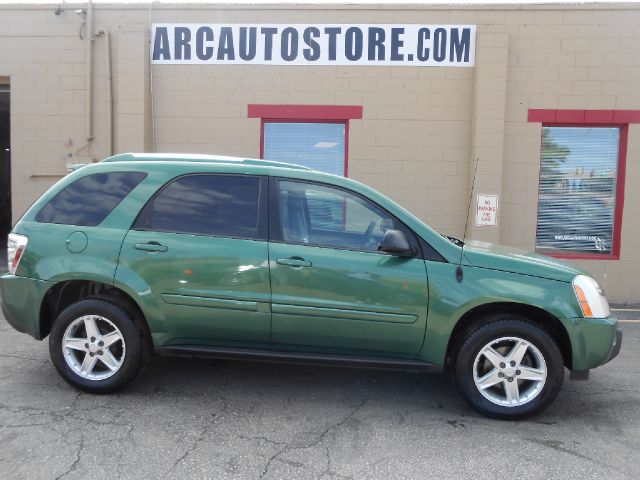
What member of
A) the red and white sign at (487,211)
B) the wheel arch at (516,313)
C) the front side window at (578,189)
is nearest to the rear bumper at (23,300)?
the wheel arch at (516,313)

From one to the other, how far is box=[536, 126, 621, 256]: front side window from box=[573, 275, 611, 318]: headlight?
4.88 m

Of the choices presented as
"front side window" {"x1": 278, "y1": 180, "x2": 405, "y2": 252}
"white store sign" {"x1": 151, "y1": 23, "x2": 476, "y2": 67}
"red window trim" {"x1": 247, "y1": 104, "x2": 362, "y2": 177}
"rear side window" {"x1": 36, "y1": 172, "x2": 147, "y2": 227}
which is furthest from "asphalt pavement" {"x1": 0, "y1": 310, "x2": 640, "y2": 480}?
"white store sign" {"x1": 151, "y1": 23, "x2": 476, "y2": 67}

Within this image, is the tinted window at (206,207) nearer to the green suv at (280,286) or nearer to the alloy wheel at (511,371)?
the green suv at (280,286)

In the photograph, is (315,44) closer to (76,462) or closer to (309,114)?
(309,114)

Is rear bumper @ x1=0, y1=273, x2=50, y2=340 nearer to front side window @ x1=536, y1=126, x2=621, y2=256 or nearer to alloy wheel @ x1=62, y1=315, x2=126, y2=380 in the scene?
alloy wheel @ x1=62, y1=315, x2=126, y2=380

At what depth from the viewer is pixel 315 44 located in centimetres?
841

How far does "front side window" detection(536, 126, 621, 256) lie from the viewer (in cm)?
832

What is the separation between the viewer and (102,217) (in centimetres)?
406

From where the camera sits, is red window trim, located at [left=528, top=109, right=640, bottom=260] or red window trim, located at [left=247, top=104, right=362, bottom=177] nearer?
red window trim, located at [left=528, top=109, right=640, bottom=260]

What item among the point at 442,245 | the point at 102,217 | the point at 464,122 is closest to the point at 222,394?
the point at 102,217

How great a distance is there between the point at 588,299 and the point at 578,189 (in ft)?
17.5

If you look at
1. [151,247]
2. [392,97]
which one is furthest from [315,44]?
[151,247]

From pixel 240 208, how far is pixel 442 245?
A: 1541mm

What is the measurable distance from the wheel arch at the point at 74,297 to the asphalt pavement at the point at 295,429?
0.55 metres
